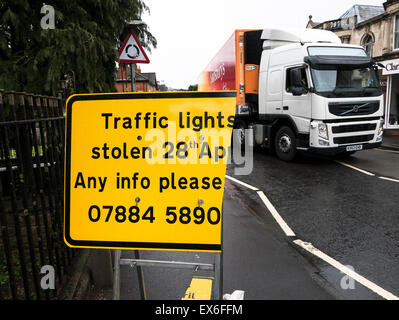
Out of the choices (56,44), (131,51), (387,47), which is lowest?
(131,51)

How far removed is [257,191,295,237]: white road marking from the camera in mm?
4504

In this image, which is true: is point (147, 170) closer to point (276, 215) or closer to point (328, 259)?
point (328, 259)

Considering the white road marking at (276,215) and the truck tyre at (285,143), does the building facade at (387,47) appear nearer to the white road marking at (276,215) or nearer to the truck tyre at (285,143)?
the truck tyre at (285,143)

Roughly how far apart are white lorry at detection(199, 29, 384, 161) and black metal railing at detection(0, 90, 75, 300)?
6.62 metres

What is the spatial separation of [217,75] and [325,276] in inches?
484

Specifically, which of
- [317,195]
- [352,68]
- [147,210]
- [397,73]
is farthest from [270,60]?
[397,73]

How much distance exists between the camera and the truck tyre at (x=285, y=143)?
918 cm

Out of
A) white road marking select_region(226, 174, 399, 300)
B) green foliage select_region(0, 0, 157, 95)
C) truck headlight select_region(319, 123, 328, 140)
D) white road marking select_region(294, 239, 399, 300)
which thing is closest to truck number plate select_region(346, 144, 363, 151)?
truck headlight select_region(319, 123, 328, 140)

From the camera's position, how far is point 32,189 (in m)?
2.71

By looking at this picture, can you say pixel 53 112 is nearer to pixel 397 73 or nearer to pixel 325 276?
pixel 325 276

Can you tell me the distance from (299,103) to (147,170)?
7465 millimetres

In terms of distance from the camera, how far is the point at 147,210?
2010 mm

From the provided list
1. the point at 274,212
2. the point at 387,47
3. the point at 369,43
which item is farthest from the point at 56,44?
the point at 369,43

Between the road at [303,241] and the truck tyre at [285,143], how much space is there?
5.62 feet
